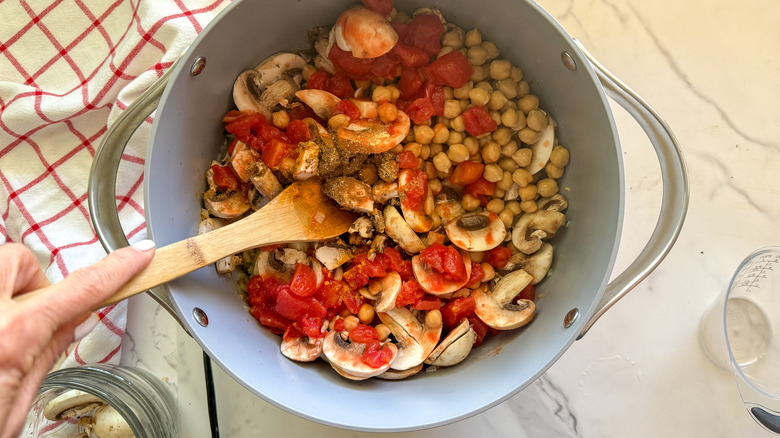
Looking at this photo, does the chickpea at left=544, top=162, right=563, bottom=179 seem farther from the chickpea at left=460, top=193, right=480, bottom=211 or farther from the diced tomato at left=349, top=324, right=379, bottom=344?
the diced tomato at left=349, top=324, right=379, bottom=344

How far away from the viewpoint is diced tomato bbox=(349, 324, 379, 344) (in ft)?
→ 4.79

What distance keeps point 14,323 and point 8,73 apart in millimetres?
1090

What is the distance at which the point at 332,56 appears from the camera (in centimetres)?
150

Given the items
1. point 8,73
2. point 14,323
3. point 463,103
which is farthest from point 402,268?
point 8,73

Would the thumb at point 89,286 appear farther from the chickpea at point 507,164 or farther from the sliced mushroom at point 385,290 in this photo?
the chickpea at point 507,164

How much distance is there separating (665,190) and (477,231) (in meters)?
0.46

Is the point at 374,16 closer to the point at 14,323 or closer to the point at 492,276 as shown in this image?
the point at 492,276

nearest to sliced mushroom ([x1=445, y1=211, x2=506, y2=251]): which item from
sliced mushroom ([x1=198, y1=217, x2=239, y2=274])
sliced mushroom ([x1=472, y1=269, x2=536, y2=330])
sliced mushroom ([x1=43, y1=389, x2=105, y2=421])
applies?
sliced mushroom ([x1=472, y1=269, x2=536, y2=330])

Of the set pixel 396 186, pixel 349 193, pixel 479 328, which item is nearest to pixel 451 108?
pixel 396 186

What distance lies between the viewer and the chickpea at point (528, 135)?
1.51 metres

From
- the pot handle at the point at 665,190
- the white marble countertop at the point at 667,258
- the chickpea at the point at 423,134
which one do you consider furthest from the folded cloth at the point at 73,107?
the pot handle at the point at 665,190

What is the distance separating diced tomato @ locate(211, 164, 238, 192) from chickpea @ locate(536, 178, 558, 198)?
807 mm

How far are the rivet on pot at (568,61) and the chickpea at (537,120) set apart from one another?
0.19 m

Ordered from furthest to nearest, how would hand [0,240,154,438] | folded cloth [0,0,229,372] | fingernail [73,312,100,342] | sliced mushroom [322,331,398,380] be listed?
folded cloth [0,0,229,372] → sliced mushroom [322,331,398,380] → fingernail [73,312,100,342] → hand [0,240,154,438]
